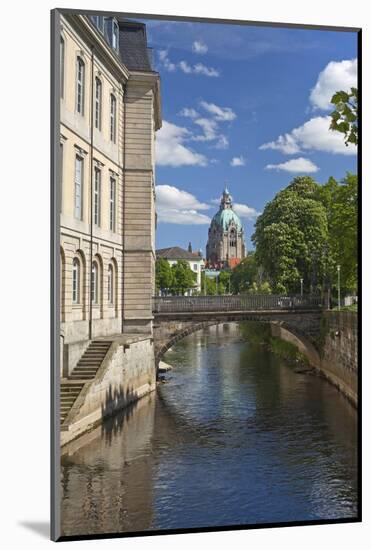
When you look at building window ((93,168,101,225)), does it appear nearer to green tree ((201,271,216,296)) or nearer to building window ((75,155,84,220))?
building window ((75,155,84,220))

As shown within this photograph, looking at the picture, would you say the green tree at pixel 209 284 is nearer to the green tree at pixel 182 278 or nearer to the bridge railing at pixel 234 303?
the green tree at pixel 182 278

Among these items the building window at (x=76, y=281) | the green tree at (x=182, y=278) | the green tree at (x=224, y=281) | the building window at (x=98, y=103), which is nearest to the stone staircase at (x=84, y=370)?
the building window at (x=76, y=281)

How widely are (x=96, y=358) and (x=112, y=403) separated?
144 centimetres

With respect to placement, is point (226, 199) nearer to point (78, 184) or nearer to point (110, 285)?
point (78, 184)

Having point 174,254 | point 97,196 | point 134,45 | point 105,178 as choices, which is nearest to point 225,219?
point 174,254

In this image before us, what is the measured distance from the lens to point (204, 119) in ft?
35.5

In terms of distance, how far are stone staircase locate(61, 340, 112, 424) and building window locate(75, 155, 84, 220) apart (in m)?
2.48

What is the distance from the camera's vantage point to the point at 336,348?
1633 centimetres

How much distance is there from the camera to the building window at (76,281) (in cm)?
1029

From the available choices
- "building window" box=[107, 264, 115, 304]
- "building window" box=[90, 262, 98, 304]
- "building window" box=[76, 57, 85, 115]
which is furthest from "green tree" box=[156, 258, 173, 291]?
"building window" box=[76, 57, 85, 115]

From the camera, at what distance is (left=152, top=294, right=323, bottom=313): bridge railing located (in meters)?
16.0

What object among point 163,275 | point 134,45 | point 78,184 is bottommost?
point 163,275

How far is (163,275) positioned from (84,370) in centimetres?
253

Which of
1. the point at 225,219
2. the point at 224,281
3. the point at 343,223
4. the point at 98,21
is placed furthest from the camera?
the point at 224,281
